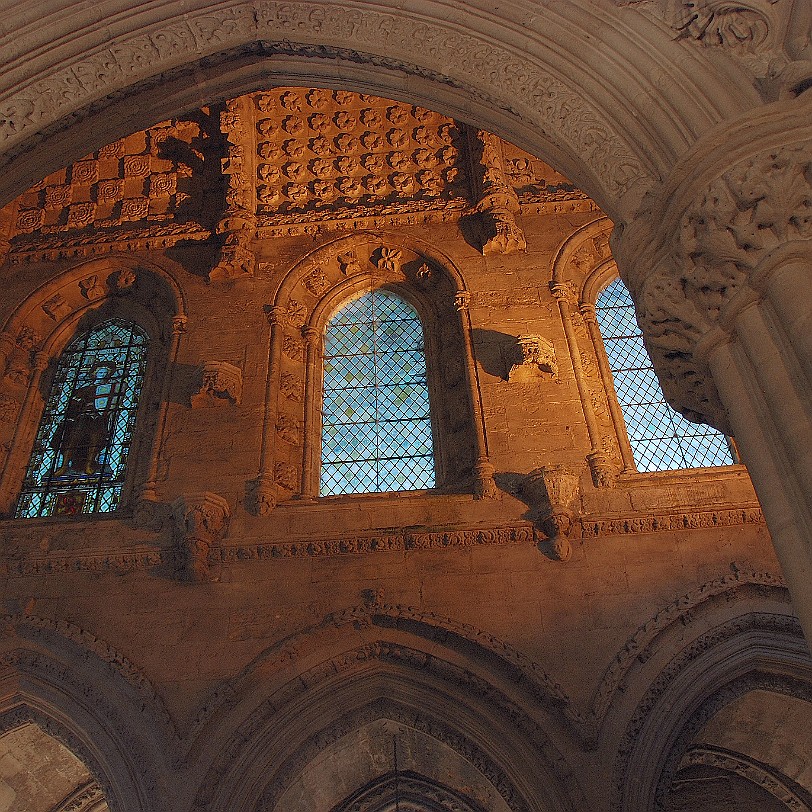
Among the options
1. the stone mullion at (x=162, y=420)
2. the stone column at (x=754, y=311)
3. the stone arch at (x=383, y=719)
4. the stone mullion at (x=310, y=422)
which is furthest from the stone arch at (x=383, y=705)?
the stone column at (x=754, y=311)

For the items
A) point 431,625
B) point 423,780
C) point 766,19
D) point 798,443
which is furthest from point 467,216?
point 798,443

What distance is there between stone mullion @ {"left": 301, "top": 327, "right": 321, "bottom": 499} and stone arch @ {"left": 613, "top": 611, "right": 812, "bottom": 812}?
3.35 metres

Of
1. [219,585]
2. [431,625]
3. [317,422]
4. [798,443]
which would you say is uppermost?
[317,422]

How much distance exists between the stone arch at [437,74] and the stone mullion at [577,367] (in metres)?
3.99

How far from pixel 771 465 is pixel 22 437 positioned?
315 inches

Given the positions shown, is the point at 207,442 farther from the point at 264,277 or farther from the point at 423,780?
the point at 423,780

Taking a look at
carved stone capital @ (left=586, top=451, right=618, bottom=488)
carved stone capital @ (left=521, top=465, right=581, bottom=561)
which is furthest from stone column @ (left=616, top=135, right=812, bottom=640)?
carved stone capital @ (left=586, top=451, right=618, bottom=488)

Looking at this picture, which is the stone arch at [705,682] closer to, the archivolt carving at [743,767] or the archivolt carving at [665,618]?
the archivolt carving at [665,618]

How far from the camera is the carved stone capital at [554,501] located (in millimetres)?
7586

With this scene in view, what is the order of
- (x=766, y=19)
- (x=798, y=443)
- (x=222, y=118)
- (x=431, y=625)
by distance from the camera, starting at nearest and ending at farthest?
(x=798, y=443)
(x=766, y=19)
(x=431, y=625)
(x=222, y=118)

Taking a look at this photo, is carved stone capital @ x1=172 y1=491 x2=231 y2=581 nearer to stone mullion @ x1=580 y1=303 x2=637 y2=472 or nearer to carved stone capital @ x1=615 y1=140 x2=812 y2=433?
stone mullion @ x1=580 y1=303 x2=637 y2=472

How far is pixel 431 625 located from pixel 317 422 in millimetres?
2692

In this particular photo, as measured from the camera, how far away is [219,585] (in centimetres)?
765

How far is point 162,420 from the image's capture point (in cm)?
891
